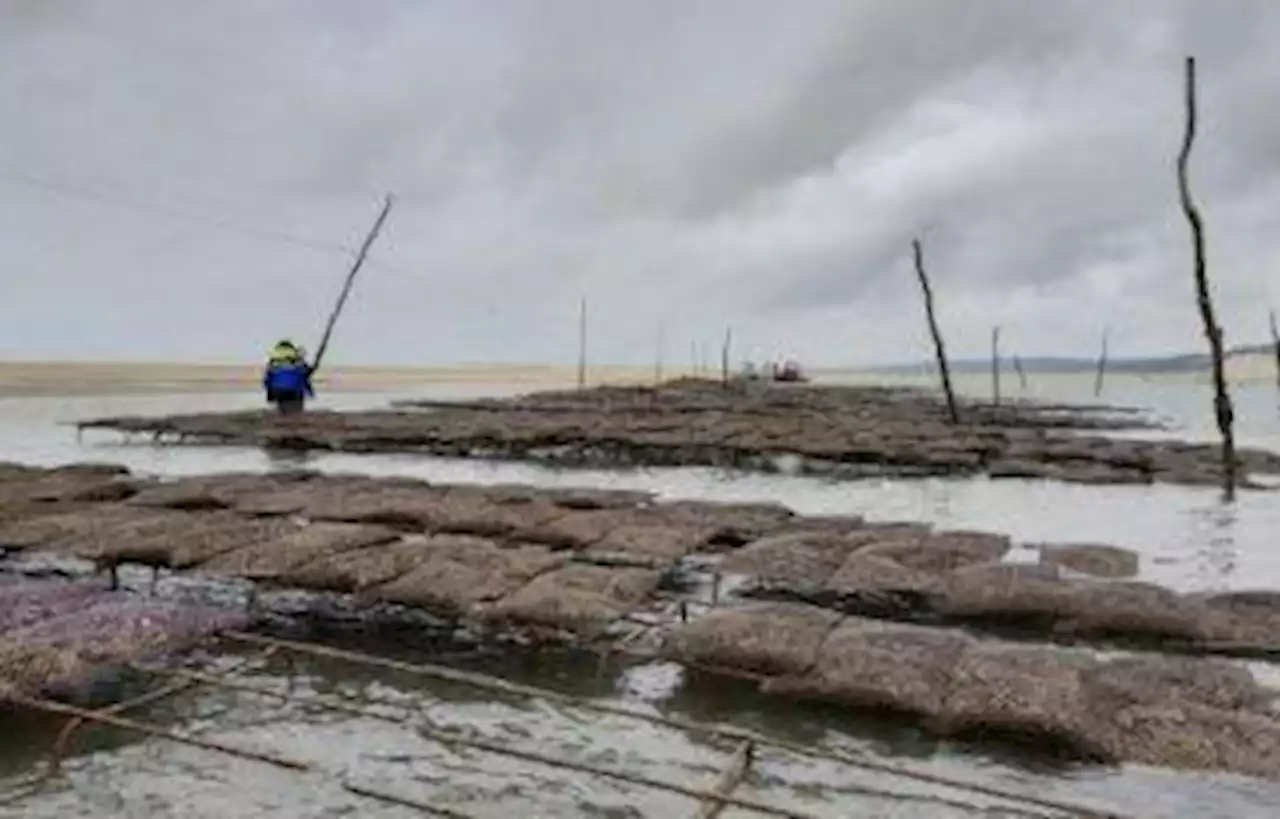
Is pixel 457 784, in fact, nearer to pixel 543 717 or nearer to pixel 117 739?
pixel 543 717

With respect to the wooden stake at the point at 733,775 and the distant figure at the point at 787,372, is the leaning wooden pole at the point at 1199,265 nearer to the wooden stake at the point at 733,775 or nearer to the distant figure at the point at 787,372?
the wooden stake at the point at 733,775

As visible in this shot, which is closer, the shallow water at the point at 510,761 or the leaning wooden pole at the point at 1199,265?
the shallow water at the point at 510,761

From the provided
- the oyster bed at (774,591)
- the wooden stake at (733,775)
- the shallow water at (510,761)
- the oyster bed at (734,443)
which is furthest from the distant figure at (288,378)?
the wooden stake at (733,775)

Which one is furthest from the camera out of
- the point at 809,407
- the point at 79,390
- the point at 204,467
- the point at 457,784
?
the point at 79,390

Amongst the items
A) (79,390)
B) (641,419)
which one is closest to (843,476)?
(641,419)

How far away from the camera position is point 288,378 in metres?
32.7

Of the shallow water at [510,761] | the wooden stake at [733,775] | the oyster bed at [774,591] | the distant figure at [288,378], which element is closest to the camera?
the wooden stake at [733,775]

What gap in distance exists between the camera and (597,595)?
9.99 meters

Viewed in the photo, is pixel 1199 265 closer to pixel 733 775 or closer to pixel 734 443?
pixel 734 443

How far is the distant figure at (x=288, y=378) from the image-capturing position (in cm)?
3231

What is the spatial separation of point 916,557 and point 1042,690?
4.41 metres

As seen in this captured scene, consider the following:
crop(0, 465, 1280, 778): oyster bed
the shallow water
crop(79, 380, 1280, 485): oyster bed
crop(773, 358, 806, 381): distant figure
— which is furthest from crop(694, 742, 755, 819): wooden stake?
crop(773, 358, 806, 381): distant figure

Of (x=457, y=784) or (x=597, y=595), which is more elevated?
(x=597, y=595)

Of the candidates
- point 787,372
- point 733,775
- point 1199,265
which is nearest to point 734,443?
point 1199,265
